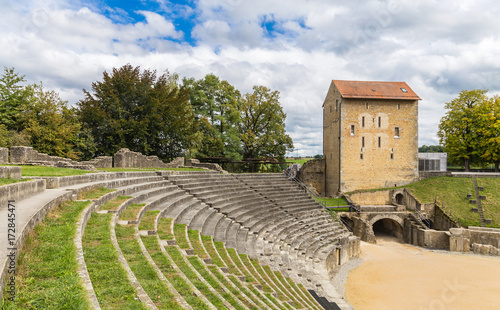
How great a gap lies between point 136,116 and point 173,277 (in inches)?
997

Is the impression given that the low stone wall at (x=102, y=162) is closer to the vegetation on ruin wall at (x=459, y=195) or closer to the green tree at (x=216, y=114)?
the green tree at (x=216, y=114)

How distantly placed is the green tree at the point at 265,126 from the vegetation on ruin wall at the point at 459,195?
14.1 meters

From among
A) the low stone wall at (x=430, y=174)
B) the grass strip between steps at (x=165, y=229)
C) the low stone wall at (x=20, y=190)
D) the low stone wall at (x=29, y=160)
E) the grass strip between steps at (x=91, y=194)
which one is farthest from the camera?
the low stone wall at (x=430, y=174)

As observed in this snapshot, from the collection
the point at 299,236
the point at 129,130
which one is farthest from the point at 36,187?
the point at 129,130

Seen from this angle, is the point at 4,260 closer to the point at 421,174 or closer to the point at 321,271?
the point at 321,271

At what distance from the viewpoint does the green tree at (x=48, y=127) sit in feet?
71.1

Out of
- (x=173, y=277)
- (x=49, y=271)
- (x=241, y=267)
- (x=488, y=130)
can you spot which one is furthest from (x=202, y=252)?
(x=488, y=130)

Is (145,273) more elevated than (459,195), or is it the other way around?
(145,273)

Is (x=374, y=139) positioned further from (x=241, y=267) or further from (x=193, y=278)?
Result: (x=193, y=278)

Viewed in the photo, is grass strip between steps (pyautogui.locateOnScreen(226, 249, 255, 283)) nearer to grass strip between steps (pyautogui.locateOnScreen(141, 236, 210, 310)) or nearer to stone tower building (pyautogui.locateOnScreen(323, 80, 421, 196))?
grass strip between steps (pyautogui.locateOnScreen(141, 236, 210, 310))

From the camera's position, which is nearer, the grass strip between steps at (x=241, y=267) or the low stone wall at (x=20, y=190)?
the low stone wall at (x=20, y=190)

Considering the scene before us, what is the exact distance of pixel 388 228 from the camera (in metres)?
28.0

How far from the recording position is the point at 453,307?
39.2ft

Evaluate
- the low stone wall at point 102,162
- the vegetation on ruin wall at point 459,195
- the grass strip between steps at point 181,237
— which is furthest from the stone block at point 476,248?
the low stone wall at point 102,162
